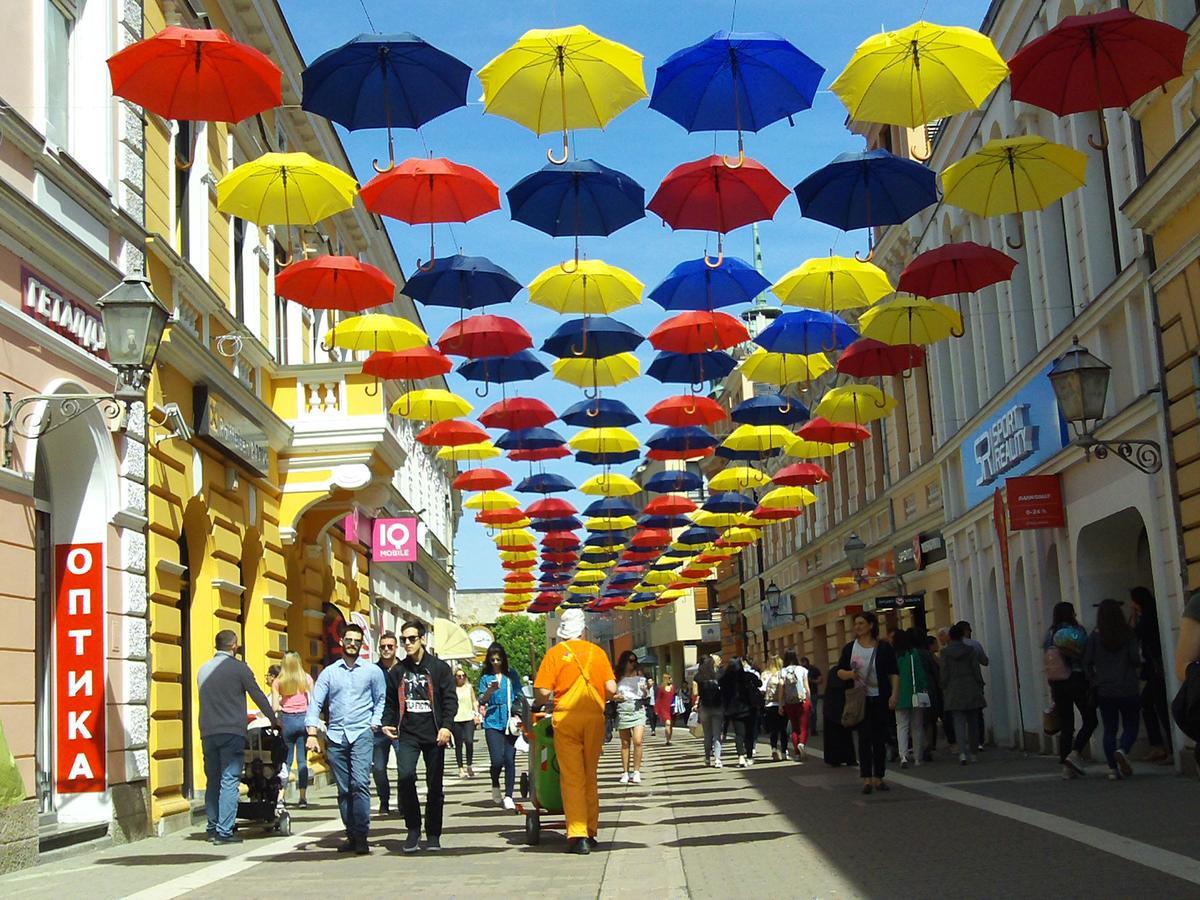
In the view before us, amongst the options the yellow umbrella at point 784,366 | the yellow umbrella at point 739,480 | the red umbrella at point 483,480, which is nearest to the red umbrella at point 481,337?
the yellow umbrella at point 784,366

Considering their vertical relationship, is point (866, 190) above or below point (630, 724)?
above

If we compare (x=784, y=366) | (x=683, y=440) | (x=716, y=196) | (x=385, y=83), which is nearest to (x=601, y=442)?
(x=683, y=440)

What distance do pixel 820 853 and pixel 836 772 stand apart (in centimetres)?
969

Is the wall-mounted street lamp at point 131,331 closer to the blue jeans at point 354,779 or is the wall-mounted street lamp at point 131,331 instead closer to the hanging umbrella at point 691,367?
the blue jeans at point 354,779

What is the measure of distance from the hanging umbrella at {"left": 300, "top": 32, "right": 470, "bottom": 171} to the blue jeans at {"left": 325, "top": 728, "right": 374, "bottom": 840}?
5.38 metres

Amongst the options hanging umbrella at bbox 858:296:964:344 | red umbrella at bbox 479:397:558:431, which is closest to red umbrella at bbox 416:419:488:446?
red umbrella at bbox 479:397:558:431

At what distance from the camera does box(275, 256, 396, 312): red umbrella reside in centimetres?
1575

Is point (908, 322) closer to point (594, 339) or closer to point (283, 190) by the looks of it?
point (594, 339)

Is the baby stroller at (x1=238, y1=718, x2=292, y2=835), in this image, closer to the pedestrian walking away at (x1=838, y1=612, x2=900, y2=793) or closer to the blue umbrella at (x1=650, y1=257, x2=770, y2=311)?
the pedestrian walking away at (x1=838, y1=612, x2=900, y2=793)

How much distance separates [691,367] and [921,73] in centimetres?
991

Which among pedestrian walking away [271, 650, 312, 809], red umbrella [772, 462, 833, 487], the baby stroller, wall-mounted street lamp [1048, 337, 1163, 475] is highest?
Answer: red umbrella [772, 462, 833, 487]

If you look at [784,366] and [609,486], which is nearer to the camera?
[784,366]

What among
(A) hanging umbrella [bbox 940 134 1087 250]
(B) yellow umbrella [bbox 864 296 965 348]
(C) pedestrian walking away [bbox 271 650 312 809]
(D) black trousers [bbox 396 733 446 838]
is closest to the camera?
(D) black trousers [bbox 396 733 446 838]

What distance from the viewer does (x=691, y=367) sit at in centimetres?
2262
